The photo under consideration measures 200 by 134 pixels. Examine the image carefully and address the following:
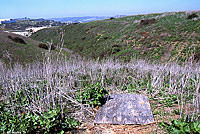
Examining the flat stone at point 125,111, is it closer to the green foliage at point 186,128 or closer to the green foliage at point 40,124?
the green foliage at point 40,124

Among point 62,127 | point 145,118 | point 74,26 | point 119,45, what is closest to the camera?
point 62,127

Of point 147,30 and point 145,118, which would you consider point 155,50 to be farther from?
point 145,118

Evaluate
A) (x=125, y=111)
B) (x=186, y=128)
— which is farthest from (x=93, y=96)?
(x=186, y=128)

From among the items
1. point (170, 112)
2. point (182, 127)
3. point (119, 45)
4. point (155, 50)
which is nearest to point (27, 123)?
point (182, 127)

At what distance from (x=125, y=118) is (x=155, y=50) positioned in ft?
57.9

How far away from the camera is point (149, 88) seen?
4.62 meters

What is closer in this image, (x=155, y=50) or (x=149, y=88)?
(x=149, y=88)

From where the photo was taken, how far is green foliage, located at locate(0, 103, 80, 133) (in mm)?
2549

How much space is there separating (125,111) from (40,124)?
1557 mm

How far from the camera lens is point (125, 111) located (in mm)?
3264

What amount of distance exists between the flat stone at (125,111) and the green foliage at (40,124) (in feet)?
1.93

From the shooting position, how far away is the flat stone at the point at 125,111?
2.99 metres

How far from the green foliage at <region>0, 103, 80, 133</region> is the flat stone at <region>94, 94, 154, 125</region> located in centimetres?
59

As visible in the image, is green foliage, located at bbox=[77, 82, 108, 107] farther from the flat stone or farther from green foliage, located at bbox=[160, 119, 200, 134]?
green foliage, located at bbox=[160, 119, 200, 134]
